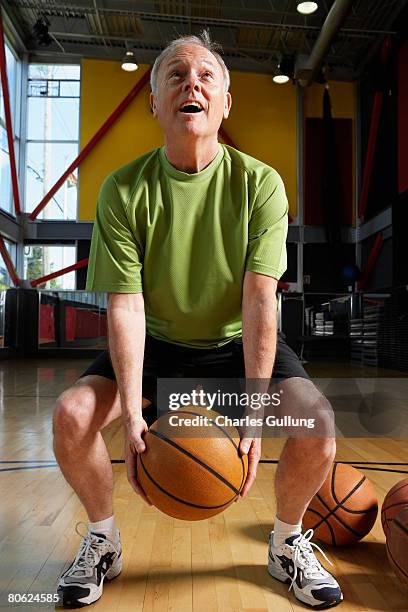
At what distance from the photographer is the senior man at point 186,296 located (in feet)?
4.80

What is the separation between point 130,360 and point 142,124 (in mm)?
9904

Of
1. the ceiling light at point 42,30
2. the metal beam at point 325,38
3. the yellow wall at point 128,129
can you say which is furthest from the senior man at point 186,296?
the yellow wall at point 128,129

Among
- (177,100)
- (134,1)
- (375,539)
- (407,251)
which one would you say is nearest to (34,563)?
(375,539)

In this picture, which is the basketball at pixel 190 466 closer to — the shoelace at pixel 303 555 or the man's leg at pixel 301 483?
the man's leg at pixel 301 483

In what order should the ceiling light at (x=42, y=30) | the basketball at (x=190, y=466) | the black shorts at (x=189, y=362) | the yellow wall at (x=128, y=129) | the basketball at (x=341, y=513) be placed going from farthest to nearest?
the yellow wall at (x=128, y=129), the ceiling light at (x=42, y=30), the basketball at (x=341, y=513), the black shorts at (x=189, y=362), the basketball at (x=190, y=466)

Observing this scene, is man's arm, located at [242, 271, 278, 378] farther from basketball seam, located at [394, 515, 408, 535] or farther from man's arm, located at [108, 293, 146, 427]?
basketball seam, located at [394, 515, 408, 535]

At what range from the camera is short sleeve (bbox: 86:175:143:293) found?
1.53 meters

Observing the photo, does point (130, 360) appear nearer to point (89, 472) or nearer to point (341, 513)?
point (89, 472)

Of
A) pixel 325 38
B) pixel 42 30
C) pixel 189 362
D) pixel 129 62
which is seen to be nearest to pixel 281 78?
pixel 325 38

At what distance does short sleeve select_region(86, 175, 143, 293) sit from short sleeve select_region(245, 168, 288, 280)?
30 cm

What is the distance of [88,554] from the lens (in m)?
1.50

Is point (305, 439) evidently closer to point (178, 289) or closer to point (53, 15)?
point (178, 289)

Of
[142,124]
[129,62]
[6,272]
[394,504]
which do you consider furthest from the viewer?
[142,124]

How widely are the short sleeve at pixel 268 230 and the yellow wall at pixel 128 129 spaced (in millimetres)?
9357
